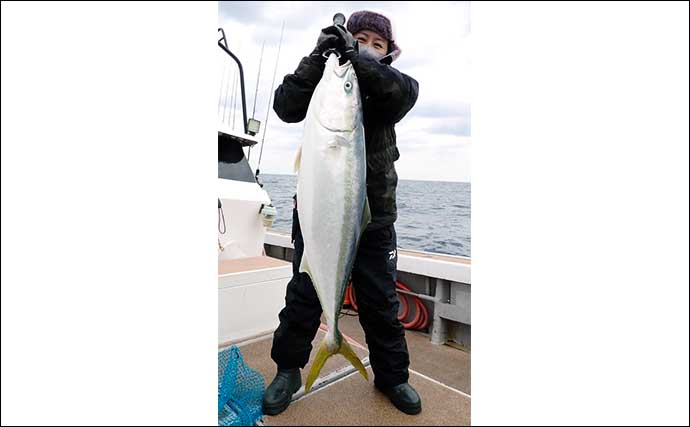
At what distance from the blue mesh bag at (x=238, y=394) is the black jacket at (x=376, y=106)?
93 cm

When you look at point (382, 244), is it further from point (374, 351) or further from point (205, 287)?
point (205, 287)

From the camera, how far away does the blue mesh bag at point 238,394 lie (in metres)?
1.91

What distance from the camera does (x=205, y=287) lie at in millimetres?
1280

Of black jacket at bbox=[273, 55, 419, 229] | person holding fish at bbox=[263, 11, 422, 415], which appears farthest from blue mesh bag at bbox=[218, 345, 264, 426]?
black jacket at bbox=[273, 55, 419, 229]

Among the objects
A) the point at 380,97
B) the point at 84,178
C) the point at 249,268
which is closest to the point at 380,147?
the point at 380,97

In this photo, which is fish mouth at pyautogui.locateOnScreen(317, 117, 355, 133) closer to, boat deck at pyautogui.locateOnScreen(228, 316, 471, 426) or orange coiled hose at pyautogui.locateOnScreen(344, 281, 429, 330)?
boat deck at pyautogui.locateOnScreen(228, 316, 471, 426)

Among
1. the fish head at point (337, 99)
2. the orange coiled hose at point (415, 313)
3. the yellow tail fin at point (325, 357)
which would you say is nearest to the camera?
the fish head at point (337, 99)

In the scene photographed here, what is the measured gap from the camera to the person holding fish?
5.57 ft

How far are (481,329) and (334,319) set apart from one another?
2.19 ft

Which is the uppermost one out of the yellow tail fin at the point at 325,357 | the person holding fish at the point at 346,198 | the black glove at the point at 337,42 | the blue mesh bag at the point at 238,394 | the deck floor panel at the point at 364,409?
the black glove at the point at 337,42

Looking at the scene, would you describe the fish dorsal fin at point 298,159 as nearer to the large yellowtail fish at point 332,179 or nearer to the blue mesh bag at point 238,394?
the large yellowtail fish at point 332,179

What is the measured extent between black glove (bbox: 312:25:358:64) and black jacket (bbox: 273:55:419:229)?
0.10ft

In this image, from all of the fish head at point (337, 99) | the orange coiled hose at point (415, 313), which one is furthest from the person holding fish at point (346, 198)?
the orange coiled hose at point (415, 313)

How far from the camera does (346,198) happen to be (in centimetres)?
171
